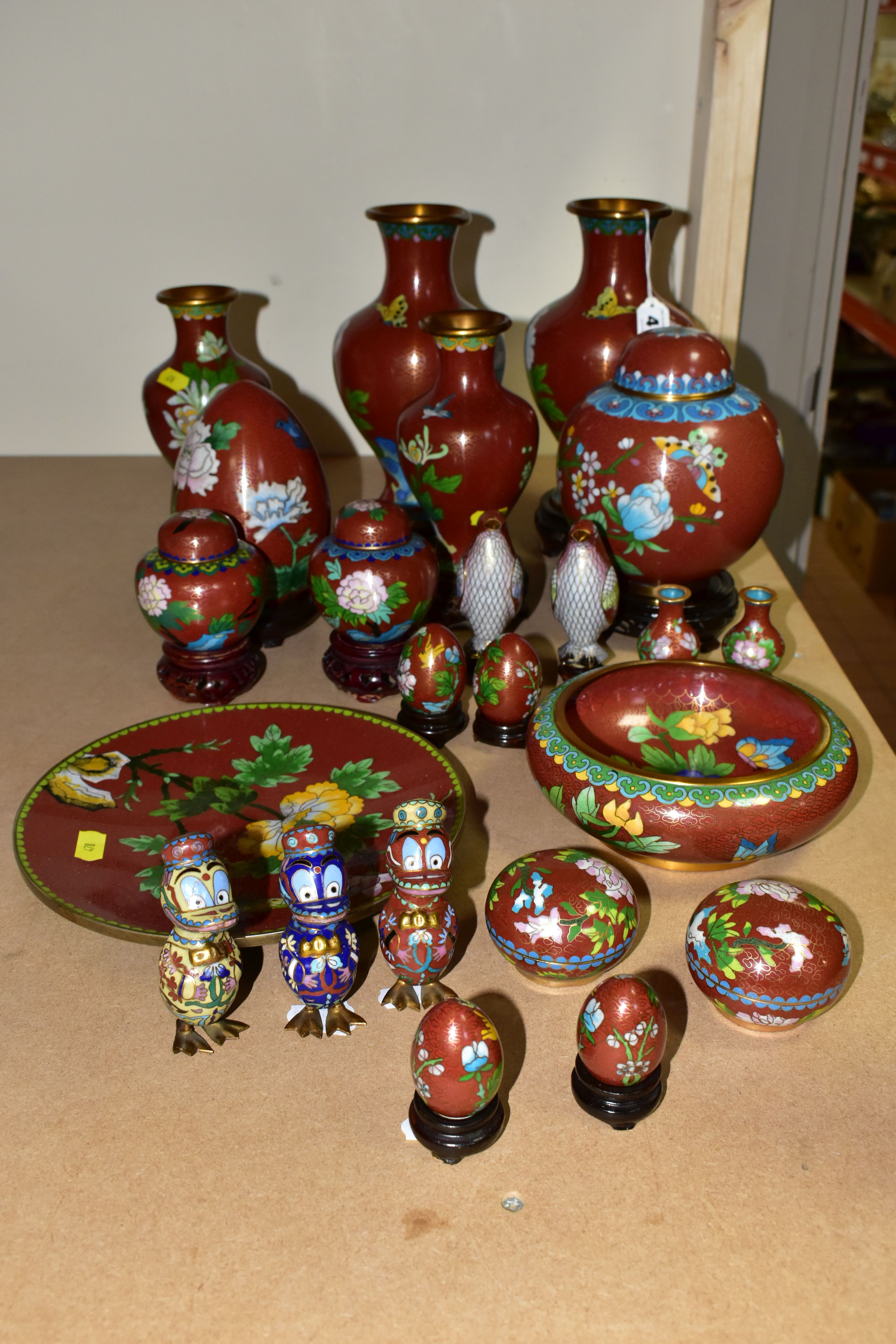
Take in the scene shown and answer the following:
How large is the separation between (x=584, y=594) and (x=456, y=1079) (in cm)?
59

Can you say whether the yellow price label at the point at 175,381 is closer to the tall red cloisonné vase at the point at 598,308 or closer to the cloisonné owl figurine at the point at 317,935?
the tall red cloisonné vase at the point at 598,308

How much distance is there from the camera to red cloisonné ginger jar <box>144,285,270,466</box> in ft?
4.61

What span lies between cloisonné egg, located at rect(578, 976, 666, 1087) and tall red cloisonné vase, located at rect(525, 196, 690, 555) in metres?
0.83

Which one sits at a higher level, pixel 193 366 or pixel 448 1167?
pixel 193 366

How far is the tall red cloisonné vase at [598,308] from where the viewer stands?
1.39m

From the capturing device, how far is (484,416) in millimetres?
1238

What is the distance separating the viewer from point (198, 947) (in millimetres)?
761

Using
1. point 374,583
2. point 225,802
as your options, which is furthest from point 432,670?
point 225,802

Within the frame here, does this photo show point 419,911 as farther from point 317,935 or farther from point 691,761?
point 691,761

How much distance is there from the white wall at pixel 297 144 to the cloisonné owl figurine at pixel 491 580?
2.27 ft

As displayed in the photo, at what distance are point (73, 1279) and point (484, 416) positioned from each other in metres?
0.89

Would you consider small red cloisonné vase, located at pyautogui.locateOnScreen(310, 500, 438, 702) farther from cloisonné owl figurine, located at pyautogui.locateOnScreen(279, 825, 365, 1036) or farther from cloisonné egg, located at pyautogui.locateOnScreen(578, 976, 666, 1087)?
cloisonné egg, located at pyautogui.locateOnScreen(578, 976, 666, 1087)

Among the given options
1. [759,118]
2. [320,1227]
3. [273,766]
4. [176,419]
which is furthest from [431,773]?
[759,118]

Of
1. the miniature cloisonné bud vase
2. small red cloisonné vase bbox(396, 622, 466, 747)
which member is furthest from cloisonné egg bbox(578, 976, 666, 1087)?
the miniature cloisonné bud vase
